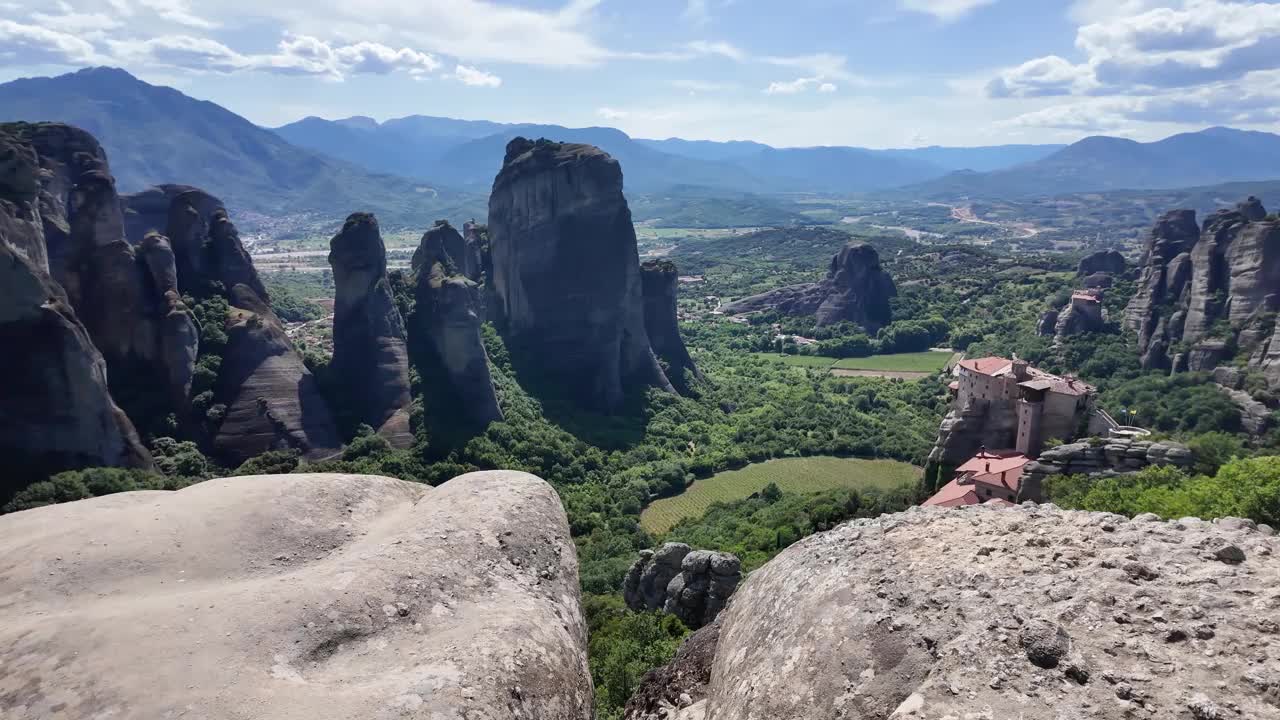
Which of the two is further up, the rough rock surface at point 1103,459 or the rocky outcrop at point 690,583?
the rough rock surface at point 1103,459

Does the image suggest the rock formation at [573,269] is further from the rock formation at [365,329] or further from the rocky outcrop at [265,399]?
the rocky outcrop at [265,399]

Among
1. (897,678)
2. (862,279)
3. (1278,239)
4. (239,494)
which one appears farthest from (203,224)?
(862,279)

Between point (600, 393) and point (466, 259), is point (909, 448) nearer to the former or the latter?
point (600, 393)

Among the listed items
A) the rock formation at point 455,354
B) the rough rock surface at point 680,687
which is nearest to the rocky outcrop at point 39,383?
the rock formation at point 455,354

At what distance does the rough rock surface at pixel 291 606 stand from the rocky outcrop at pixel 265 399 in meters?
34.5

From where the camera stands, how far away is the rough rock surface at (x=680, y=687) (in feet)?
38.0

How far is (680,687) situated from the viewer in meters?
12.1

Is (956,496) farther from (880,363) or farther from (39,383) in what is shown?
(880,363)

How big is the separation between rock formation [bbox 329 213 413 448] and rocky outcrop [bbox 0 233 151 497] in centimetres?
1685

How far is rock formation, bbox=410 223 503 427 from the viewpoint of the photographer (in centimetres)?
5216

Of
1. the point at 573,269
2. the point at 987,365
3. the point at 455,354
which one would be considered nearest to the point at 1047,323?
the point at 573,269

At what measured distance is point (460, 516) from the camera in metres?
11.6

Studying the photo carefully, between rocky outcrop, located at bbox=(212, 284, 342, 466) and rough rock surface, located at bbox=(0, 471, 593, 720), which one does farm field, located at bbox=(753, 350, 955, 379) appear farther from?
rough rock surface, located at bbox=(0, 471, 593, 720)

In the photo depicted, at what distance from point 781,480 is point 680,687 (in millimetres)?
47762
